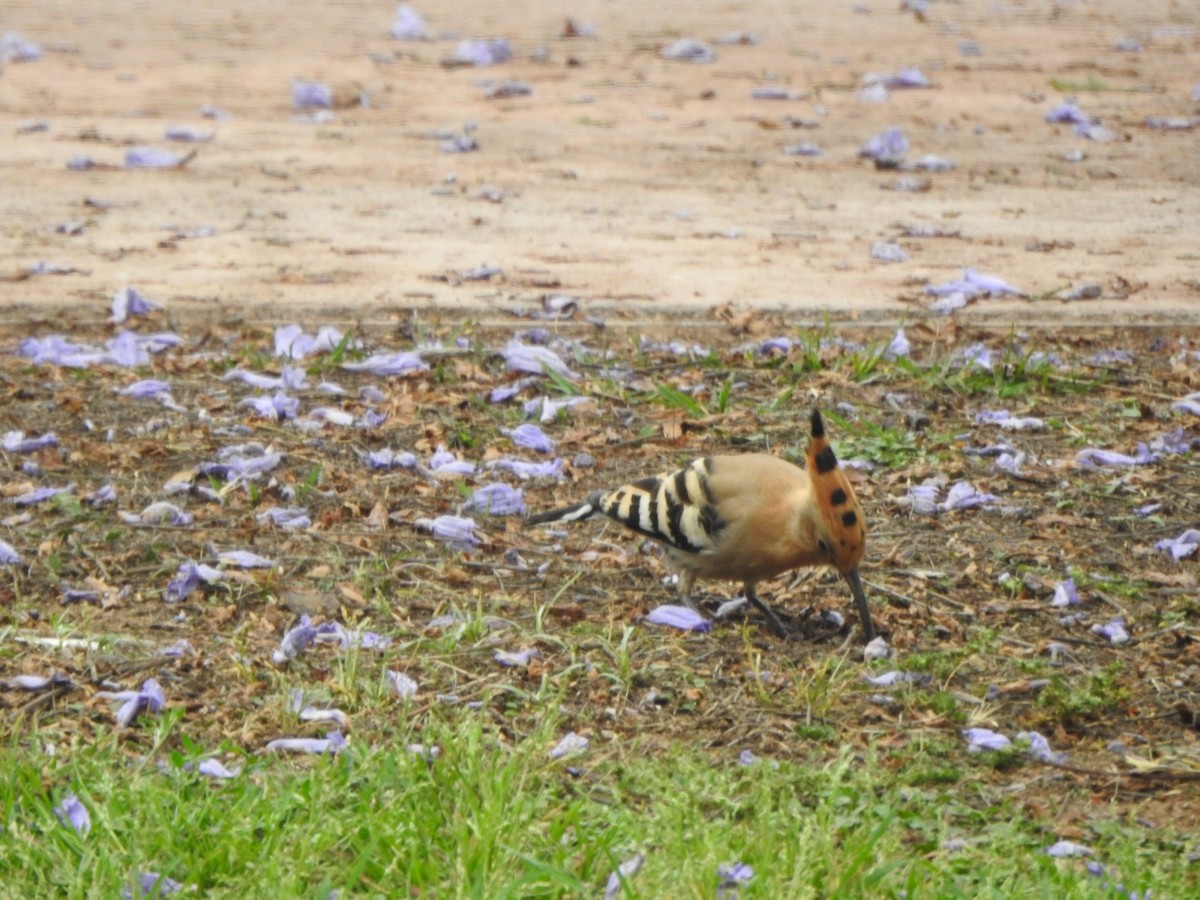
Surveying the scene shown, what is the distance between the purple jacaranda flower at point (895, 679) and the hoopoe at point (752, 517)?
8.7 inches

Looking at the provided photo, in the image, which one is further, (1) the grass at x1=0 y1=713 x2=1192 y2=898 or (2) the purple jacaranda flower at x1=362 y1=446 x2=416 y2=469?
(2) the purple jacaranda flower at x1=362 y1=446 x2=416 y2=469

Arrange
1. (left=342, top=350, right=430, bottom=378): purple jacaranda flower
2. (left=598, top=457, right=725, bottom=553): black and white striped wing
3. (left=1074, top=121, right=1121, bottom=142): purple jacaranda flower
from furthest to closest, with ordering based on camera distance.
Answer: (left=1074, top=121, right=1121, bottom=142): purple jacaranda flower
(left=342, top=350, right=430, bottom=378): purple jacaranda flower
(left=598, top=457, right=725, bottom=553): black and white striped wing

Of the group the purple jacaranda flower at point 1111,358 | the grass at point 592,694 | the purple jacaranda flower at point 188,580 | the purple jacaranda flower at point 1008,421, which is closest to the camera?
the grass at point 592,694

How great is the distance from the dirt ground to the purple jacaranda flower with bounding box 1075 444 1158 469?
1.76 m

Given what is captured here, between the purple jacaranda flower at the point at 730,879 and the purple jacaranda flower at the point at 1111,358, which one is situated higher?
the purple jacaranda flower at the point at 730,879

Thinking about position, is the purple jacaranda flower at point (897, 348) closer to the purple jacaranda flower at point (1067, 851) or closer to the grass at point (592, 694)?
the grass at point (592, 694)

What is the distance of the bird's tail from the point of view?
5516 millimetres

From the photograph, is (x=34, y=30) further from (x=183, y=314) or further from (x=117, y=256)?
(x=183, y=314)

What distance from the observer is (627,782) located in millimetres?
4199

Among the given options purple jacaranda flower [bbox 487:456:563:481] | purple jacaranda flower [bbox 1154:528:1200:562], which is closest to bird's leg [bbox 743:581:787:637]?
purple jacaranda flower [bbox 487:456:563:481]

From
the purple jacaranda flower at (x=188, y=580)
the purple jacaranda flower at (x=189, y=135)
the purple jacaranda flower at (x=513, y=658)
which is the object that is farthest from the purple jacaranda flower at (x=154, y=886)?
the purple jacaranda flower at (x=189, y=135)

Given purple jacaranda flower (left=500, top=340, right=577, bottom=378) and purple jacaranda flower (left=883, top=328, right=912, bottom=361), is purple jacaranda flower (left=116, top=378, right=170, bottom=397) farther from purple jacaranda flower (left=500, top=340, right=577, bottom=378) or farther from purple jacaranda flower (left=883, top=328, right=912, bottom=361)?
purple jacaranda flower (left=883, top=328, right=912, bottom=361)

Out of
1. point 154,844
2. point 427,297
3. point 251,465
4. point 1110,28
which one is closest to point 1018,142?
point 1110,28

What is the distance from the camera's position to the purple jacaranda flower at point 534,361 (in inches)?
283
